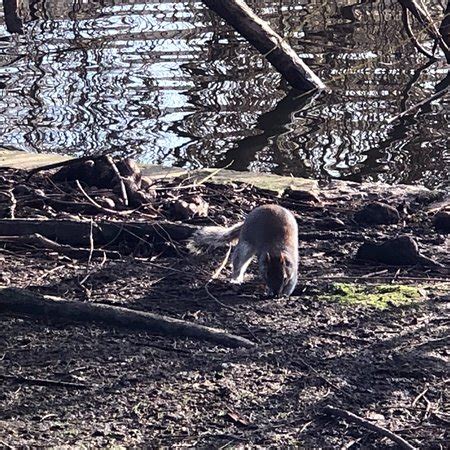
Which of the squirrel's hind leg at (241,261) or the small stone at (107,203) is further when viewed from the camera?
the small stone at (107,203)

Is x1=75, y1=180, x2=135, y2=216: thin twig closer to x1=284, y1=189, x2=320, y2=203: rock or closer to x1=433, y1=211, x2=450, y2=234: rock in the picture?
x1=284, y1=189, x2=320, y2=203: rock

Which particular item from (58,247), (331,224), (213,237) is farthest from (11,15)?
(213,237)

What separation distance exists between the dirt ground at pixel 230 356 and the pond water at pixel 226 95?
4363 mm

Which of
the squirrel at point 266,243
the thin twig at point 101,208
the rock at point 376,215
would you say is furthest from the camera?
the rock at point 376,215

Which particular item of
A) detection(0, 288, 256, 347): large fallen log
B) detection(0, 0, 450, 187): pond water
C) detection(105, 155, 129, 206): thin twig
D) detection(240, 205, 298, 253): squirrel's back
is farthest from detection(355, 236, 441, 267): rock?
detection(0, 0, 450, 187): pond water

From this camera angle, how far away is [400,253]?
6062 millimetres

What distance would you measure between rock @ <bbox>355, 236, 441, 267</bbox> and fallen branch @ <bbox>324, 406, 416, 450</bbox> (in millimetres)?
2031

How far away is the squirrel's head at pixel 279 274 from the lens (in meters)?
5.54

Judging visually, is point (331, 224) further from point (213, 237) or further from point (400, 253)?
point (213, 237)

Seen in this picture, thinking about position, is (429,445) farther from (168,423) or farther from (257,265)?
(257,265)

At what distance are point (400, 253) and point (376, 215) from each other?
0.93 meters

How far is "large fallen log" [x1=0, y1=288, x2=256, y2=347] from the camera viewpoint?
489 cm

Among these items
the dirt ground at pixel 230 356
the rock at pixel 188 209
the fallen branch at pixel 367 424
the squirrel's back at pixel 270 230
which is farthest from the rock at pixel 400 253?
the fallen branch at pixel 367 424

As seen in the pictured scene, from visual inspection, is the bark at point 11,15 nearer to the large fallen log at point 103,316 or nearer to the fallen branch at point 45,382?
the large fallen log at point 103,316
